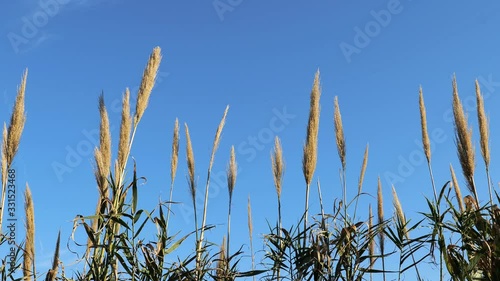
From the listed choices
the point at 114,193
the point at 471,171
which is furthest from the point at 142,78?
the point at 471,171

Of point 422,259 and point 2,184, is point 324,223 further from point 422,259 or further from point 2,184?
point 2,184

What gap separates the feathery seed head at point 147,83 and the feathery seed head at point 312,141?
1.19 m

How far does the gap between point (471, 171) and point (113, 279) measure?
249 centimetres

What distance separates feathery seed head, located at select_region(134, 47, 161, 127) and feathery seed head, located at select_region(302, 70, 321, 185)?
1189mm

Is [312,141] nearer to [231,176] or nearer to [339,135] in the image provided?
[339,135]

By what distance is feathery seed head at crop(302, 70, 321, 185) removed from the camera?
3471 mm

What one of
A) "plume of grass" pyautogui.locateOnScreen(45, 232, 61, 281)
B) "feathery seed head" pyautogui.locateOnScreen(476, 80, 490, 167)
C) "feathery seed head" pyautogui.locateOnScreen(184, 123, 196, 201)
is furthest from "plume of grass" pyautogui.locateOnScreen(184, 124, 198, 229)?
"feathery seed head" pyautogui.locateOnScreen(476, 80, 490, 167)

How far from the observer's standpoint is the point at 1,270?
3.04m

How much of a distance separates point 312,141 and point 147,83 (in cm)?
125

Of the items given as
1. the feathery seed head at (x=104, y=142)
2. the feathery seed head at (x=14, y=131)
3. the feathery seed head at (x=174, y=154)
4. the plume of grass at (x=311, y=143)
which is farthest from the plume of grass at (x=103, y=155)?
the feathery seed head at (x=174, y=154)

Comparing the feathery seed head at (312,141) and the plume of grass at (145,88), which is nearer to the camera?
the plume of grass at (145,88)

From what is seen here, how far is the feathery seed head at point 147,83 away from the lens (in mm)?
2754

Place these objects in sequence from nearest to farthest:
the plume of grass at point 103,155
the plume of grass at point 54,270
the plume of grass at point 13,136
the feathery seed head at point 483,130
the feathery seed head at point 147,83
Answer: the plume of grass at point 54,270, the plume of grass at point 103,155, the feathery seed head at point 147,83, the plume of grass at point 13,136, the feathery seed head at point 483,130

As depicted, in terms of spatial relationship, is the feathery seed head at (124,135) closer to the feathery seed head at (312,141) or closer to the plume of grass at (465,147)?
the feathery seed head at (312,141)
